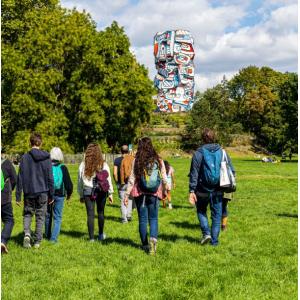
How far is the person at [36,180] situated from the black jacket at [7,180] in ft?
0.77

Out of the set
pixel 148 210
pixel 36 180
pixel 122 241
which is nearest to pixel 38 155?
pixel 36 180

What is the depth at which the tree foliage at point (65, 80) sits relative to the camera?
41.9 metres

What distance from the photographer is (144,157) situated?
863 cm

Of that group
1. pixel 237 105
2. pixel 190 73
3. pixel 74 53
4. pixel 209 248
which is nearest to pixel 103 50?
pixel 74 53

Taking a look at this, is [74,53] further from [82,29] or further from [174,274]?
[174,274]

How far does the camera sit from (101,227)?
33.0 feet

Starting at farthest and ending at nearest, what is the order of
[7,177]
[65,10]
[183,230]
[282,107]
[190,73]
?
1. [190,73]
2. [282,107]
3. [65,10]
4. [183,230]
5. [7,177]

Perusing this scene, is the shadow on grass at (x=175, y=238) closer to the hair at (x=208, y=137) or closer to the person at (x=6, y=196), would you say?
the hair at (x=208, y=137)

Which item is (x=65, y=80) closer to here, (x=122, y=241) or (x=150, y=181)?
(x=122, y=241)

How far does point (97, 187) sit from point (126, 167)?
255 cm

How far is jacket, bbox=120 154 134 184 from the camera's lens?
482 inches

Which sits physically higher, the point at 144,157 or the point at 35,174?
the point at 144,157

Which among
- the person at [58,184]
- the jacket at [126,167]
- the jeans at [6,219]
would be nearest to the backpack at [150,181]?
the person at [58,184]

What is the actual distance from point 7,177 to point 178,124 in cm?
8060
